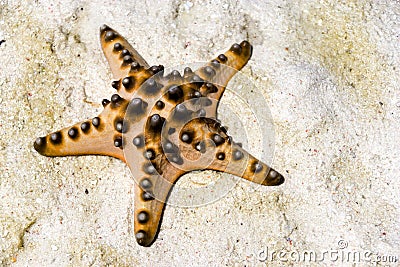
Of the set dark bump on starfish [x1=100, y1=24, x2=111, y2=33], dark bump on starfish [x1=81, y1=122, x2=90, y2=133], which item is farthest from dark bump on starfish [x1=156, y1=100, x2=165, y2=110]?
dark bump on starfish [x1=100, y1=24, x2=111, y2=33]

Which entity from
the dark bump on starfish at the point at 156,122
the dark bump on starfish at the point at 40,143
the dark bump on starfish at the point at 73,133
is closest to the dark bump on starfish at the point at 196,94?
the dark bump on starfish at the point at 156,122

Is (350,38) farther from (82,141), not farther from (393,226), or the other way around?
(82,141)

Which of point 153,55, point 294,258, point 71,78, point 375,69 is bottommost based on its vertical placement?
point 294,258

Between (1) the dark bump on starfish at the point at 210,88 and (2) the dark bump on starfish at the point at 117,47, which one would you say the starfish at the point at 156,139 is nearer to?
(1) the dark bump on starfish at the point at 210,88

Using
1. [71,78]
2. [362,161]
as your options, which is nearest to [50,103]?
[71,78]

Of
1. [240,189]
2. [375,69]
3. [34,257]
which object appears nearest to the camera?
[34,257]

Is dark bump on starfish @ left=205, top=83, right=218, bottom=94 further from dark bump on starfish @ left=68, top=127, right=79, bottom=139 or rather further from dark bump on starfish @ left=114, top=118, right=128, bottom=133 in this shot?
dark bump on starfish @ left=68, top=127, right=79, bottom=139

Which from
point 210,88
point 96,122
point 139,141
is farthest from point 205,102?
point 96,122

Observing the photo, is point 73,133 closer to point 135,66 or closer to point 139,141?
point 139,141
